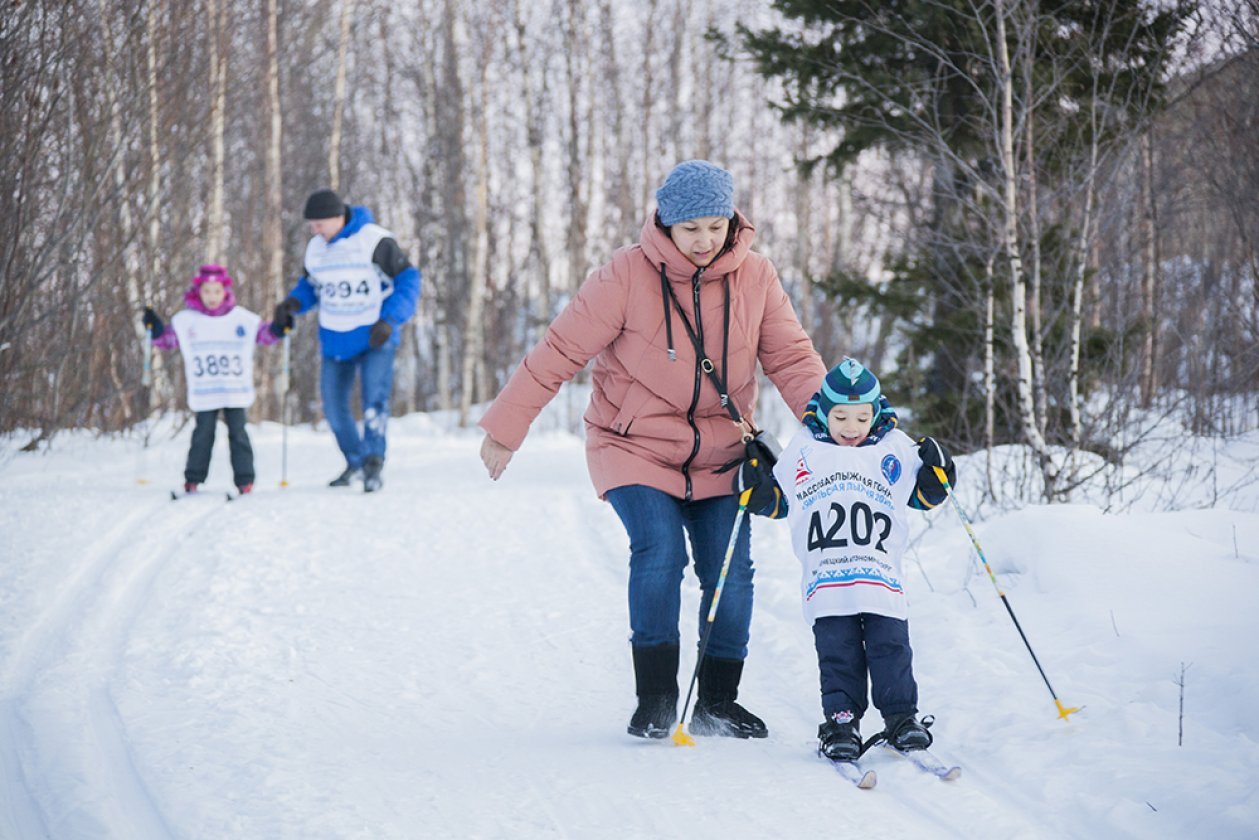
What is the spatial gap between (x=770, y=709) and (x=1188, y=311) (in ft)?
31.0

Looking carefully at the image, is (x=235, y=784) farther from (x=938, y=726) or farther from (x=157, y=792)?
(x=938, y=726)

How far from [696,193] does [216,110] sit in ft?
33.1

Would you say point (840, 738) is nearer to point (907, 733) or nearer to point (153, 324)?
point (907, 733)

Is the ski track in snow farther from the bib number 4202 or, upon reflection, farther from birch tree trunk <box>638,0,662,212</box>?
birch tree trunk <box>638,0,662,212</box>

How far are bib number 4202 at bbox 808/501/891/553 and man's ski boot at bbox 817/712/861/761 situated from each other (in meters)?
0.57

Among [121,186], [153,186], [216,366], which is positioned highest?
[153,186]

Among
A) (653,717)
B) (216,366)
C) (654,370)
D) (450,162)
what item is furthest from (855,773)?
(450,162)

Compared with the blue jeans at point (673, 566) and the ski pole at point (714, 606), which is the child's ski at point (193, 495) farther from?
the ski pole at point (714, 606)

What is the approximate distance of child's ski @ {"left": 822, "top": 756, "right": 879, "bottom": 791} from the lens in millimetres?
3375

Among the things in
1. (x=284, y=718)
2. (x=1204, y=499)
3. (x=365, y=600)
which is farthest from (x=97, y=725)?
(x=1204, y=499)

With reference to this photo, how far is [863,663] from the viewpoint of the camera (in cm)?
371

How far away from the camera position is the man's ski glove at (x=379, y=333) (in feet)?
27.4

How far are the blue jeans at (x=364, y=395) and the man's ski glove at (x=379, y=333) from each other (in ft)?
0.47

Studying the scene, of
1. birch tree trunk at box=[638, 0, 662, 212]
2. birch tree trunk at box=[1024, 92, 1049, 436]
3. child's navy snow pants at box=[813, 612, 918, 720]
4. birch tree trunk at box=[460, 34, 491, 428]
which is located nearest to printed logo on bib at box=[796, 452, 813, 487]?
child's navy snow pants at box=[813, 612, 918, 720]
